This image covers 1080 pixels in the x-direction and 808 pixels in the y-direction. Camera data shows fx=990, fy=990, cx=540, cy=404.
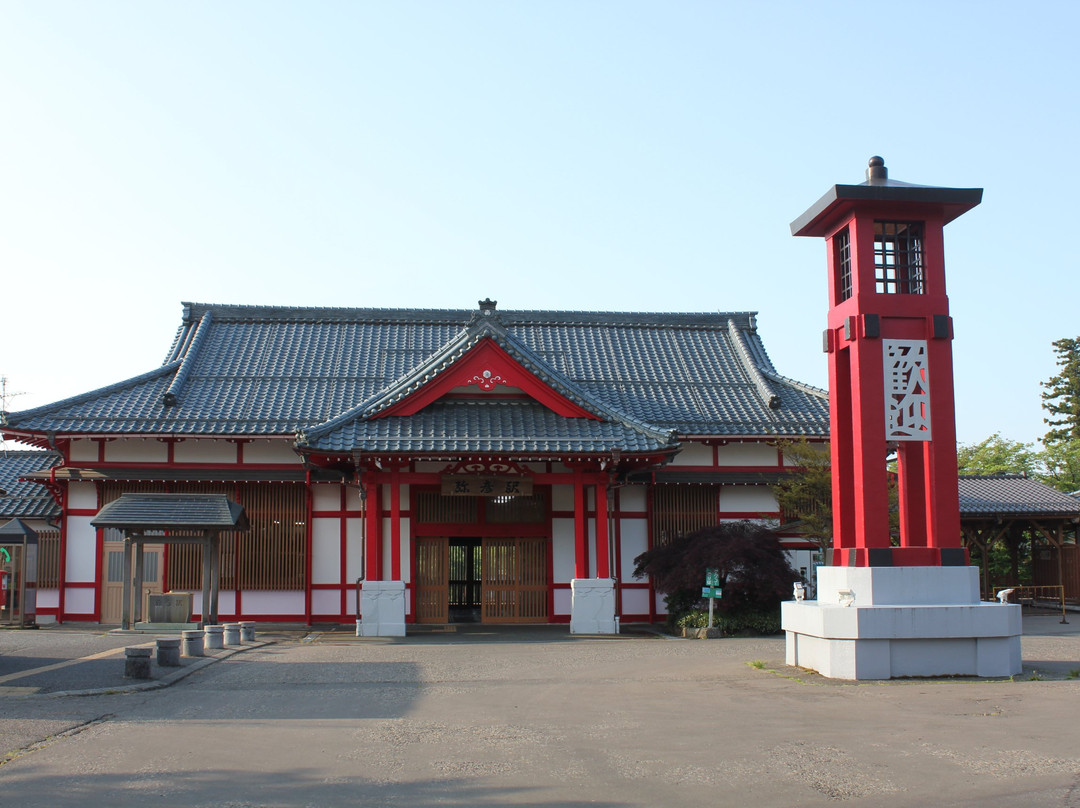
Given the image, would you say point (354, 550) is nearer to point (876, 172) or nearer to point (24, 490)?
point (24, 490)

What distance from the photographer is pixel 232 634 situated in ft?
52.1

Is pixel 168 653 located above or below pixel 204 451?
below

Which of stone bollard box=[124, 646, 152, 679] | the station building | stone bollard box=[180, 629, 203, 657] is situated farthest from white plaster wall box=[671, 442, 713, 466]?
stone bollard box=[124, 646, 152, 679]

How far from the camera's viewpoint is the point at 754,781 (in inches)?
272

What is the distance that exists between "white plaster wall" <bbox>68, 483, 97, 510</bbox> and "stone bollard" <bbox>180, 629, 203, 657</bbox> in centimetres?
788

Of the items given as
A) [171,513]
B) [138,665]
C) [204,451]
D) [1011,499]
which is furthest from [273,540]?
[1011,499]

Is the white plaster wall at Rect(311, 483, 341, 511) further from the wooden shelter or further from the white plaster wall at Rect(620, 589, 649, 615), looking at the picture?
the wooden shelter

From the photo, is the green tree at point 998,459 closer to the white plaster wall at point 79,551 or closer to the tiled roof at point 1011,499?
the tiled roof at point 1011,499

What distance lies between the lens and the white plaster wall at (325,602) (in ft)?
67.7

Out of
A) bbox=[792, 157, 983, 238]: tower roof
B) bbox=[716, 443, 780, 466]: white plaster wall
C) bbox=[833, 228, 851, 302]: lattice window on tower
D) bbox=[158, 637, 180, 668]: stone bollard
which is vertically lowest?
bbox=[158, 637, 180, 668]: stone bollard

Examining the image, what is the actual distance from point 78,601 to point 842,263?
16438mm

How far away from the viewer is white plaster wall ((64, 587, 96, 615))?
20.4 meters

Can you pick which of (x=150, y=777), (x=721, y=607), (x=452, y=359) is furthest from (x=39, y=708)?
(x=721, y=607)

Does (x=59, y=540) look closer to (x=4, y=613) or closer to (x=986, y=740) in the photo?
(x=4, y=613)
